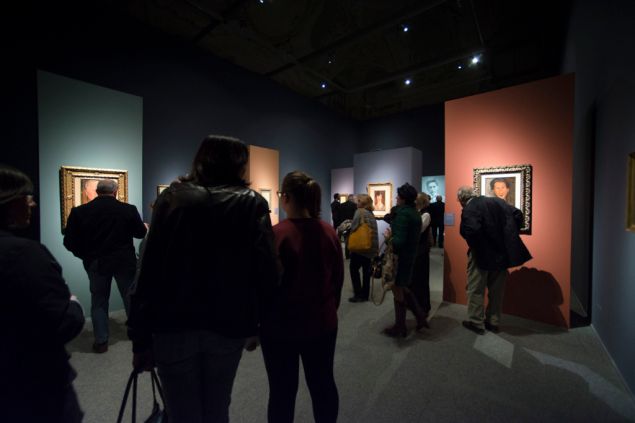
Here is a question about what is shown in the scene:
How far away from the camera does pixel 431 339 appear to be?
3779mm

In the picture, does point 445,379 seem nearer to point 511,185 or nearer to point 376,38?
point 511,185

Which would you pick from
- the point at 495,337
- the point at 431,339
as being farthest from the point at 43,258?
the point at 495,337

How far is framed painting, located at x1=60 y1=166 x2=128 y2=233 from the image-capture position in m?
4.25

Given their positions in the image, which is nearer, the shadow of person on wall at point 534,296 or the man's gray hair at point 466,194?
the man's gray hair at point 466,194

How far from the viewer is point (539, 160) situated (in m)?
4.37

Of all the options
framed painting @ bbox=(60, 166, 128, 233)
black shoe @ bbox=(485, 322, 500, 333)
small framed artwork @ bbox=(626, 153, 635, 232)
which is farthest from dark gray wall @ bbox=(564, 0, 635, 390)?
framed painting @ bbox=(60, 166, 128, 233)

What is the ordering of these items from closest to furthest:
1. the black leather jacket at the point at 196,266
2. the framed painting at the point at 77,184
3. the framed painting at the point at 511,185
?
the black leather jacket at the point at 196,266
the framed painting at the point at 77,184
the framed painting at the point at 511,185

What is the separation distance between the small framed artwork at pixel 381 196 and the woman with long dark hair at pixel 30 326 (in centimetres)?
794

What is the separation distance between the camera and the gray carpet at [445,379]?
247cm

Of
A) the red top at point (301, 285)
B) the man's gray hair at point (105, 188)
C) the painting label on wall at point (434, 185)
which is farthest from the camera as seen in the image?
the painting label on wall at point (434, 185)

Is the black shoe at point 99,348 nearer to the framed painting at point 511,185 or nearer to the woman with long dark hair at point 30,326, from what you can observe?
the woman with long dark hair at point 30,326

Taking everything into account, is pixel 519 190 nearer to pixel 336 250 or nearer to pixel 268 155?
pixel 336 250

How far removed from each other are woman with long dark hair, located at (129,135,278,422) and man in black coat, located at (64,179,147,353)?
2.61m

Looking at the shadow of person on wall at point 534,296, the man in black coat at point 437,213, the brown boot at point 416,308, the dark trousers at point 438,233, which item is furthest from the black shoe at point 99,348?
the dark trousers at point 438,233
